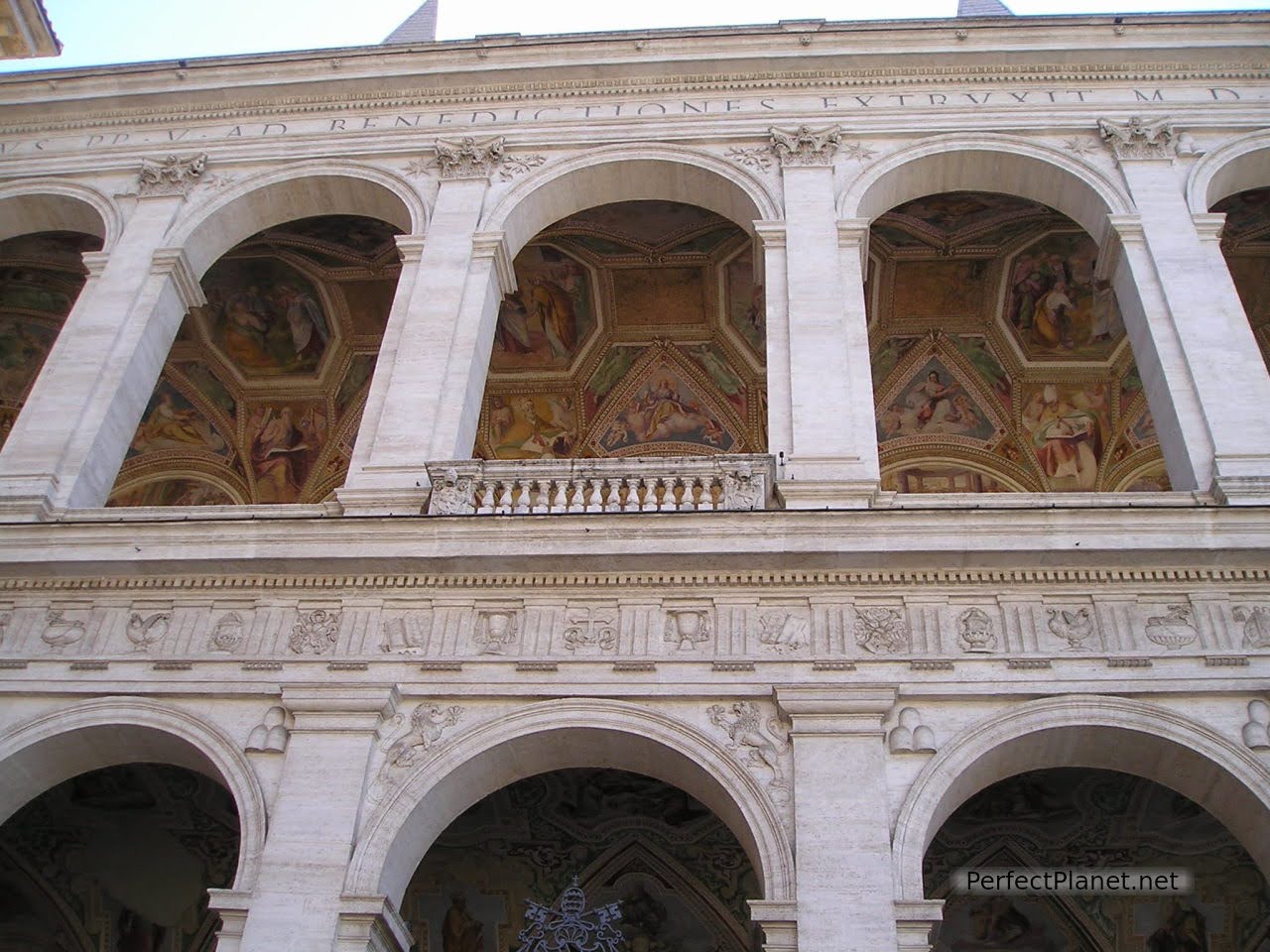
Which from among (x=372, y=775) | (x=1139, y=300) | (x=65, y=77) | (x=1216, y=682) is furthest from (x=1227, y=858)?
(x=65, y=77)

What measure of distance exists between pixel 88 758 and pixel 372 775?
6.84 feet

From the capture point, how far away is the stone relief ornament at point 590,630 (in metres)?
8.56

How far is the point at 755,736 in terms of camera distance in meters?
8.00

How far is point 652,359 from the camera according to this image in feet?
52.2

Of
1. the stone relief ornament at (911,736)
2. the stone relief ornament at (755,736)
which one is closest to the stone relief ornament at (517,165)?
the stone relief ornament at (755,736)

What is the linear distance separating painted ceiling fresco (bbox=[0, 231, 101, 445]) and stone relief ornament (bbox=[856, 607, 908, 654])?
9.71 meters

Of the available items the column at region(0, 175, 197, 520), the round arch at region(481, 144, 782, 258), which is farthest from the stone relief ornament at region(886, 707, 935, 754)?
the column at region(0, 175, 197, 520)

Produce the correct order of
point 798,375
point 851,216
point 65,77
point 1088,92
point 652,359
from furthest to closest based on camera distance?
1. point 652,359
2. point 65,77
3. point 1088,92
4. point 851,216
5. point 798,375

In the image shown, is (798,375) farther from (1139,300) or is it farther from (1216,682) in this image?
(1216,682)

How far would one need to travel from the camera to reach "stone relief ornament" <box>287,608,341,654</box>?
8.70 metres

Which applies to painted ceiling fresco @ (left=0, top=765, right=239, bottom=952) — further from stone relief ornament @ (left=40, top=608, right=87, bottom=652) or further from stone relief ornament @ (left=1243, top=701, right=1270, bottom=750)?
stone relief ornament @ (left=1243, top=701, right=1270, bottom=750)

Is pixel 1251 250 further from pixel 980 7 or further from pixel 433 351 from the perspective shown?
pixel 433 351

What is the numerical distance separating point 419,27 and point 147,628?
11.9 metres

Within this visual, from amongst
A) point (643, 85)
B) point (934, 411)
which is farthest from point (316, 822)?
point (934, 411)
